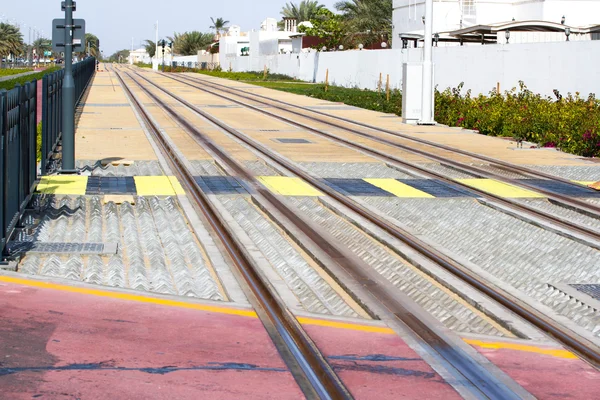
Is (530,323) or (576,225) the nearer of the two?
(530,323)

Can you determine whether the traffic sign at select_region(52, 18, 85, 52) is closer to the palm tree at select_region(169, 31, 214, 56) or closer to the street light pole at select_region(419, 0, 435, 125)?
the street light pole at select_region(419, 0, 435, 125)

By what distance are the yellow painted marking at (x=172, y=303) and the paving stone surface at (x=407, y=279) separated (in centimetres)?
76

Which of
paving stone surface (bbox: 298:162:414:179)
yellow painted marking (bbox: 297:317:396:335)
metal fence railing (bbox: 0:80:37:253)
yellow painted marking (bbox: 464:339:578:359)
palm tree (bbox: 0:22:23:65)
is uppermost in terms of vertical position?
palm tree (bbox: 0:22:23:65)

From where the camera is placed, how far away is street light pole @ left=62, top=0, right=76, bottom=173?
16.2m

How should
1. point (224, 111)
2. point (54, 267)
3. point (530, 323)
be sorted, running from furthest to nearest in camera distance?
1. point (224, 111)
2. point (54, 267)
3. point (530, 323)

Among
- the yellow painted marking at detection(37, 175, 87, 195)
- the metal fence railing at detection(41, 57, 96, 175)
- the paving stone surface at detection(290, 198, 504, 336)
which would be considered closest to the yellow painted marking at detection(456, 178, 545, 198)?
the paving stone surface at detection(290, 198, 504, 336)

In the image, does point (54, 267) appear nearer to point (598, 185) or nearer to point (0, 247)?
point (0, 247)

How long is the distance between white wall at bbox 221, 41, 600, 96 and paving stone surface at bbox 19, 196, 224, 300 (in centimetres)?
1971

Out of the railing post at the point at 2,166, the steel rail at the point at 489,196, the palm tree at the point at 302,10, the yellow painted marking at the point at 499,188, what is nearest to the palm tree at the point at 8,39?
the palm tree at the point at 302,10

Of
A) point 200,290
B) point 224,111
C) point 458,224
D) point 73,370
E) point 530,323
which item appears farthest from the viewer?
point 224,111

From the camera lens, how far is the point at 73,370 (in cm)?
609

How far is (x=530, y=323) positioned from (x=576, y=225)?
501 cm

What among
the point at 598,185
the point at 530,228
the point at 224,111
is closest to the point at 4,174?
the point at 530,228

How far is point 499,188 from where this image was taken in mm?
16250
